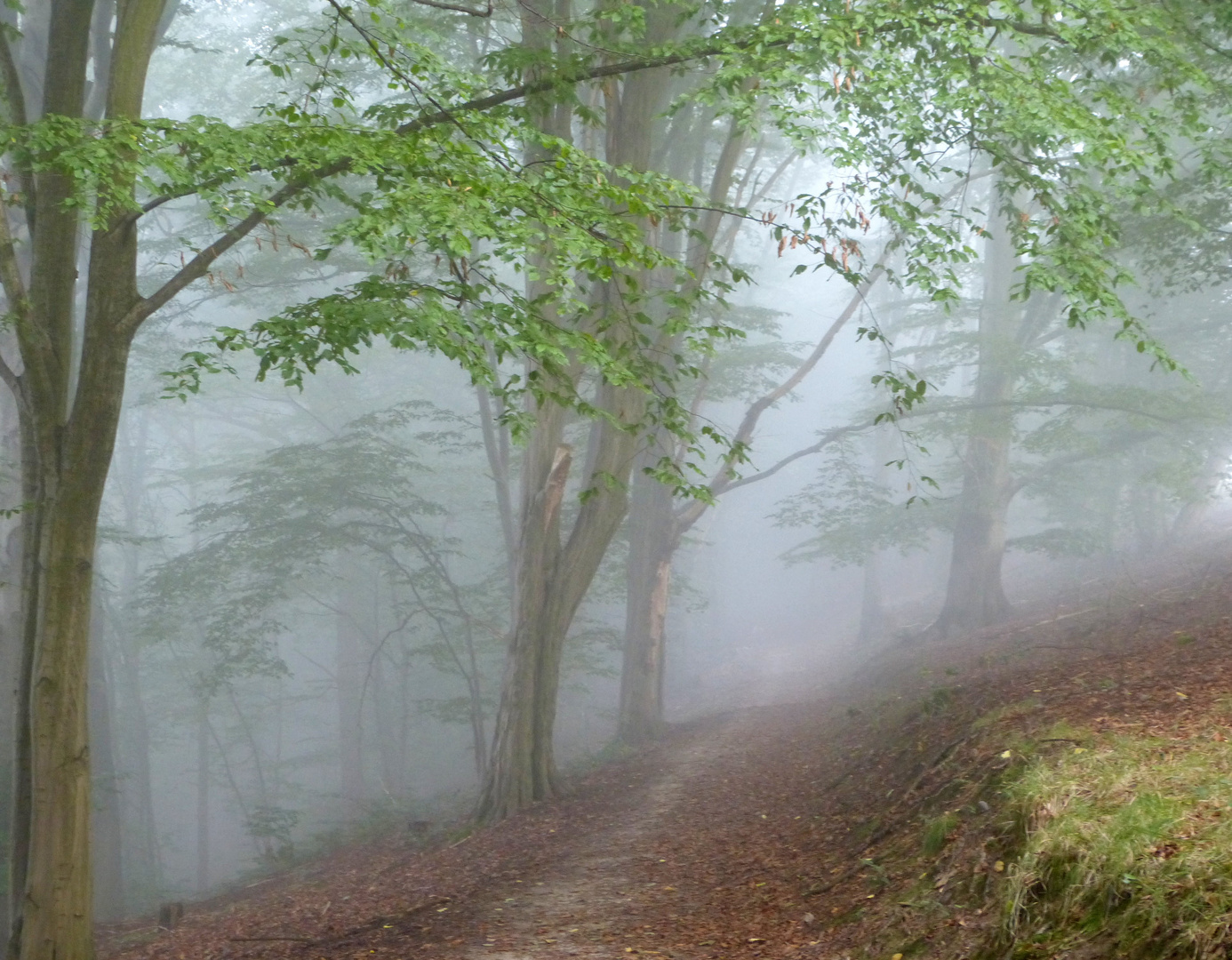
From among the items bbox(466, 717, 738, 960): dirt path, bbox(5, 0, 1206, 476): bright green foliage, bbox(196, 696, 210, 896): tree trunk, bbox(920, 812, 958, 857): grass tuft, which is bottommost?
bbox(196, 696, 210, 896): tree trunk

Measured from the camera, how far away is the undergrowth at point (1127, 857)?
325 centimetres

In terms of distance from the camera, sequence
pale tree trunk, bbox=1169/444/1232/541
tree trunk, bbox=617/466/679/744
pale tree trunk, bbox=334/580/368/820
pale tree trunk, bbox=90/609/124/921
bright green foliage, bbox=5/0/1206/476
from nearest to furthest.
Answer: bright green foliage, bbox=5/0/1206/476 < pale tree trunk, bbox=90/609/124/921 < tree trunk, bbox=617/466/679/744 < pale tree trunk, bbox=1169/444/1232/541 < pale tree trunk, bbox=334/580/368/820

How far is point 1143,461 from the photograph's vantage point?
80.4 ft

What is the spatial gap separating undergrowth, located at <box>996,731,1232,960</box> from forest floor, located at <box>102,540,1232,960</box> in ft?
0.97

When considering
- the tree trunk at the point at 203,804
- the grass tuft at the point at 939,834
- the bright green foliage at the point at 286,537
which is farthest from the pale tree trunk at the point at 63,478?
the tree trunk at the point at 203,804

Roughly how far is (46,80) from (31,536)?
3.01m

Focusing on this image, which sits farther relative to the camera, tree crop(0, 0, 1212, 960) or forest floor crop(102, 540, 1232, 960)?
tree crop(0, 0, 1212, 960)

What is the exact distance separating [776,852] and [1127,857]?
371 centimetres

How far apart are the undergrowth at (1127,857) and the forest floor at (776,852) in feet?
0.97

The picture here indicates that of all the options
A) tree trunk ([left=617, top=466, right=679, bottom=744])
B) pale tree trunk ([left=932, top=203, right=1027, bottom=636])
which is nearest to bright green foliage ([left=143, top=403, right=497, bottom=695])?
tree trunk ([left=617, top=466, right=679, bottom=744])

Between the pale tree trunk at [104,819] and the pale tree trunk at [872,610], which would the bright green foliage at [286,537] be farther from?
the pale tree trunk at [872,610]

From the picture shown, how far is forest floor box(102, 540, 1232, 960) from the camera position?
16.8 feet

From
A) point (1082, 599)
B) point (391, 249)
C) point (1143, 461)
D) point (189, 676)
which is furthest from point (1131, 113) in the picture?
point (189, 676)

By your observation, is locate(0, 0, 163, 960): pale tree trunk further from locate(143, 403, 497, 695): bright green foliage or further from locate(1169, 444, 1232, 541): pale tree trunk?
locate(1169, 444, 1232, 541): pale tree trunk
